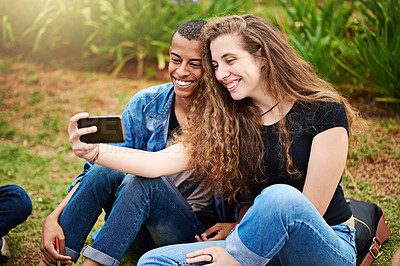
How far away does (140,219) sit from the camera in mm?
2174

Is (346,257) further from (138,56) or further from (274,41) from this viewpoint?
(138,56)

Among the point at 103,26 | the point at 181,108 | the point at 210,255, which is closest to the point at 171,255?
the point at 210,255

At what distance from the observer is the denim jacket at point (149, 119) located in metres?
2.62

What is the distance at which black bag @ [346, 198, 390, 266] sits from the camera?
2414mm

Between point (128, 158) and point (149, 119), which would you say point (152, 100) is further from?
point (128, 158)

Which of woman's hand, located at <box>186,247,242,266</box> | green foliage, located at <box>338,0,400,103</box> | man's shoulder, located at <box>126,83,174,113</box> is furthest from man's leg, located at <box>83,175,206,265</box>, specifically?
green foliage, located at <box>338,0,400,103</box>

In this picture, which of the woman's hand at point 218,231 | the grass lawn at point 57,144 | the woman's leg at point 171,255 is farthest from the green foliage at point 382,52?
the woman's leg at point 171,255

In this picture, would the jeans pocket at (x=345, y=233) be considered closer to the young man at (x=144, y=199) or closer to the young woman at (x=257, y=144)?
the young woman at (x=257, y=144)

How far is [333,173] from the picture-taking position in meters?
2.04

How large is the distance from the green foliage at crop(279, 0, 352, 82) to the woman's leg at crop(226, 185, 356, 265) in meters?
2.34

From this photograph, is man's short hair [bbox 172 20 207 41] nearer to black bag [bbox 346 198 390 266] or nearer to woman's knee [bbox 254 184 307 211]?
woman's knee [bbox 254 184 307 211]

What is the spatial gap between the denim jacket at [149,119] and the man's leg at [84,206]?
41 cm

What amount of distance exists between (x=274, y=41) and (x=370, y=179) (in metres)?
1.66

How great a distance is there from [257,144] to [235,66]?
0.41m
